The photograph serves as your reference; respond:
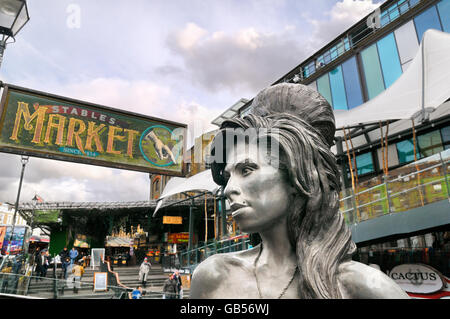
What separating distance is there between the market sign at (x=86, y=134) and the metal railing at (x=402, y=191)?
195 inches

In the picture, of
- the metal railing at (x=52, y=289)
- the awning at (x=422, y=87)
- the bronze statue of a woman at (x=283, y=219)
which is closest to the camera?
the bronze statue of a woman at (x=283, y=219)

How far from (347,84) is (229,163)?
19777 mm

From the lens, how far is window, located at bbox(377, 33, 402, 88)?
54.1ft

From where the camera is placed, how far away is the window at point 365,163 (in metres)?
Result: 17.5

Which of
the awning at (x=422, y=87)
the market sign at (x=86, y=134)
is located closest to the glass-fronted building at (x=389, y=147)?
the awning at (x=422, y=87)

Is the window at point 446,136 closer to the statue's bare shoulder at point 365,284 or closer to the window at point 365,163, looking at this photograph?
the window at point 365,163

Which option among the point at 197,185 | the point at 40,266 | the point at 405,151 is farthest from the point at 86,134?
the point at 405,151

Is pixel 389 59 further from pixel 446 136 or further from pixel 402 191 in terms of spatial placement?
pixel 402 191

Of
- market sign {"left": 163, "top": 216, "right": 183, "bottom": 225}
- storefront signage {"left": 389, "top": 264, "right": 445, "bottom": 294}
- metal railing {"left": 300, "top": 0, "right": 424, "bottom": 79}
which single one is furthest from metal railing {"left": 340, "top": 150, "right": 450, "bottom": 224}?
market sign {"left": 163, "top": 216, "right": 183, "bottom": 225}

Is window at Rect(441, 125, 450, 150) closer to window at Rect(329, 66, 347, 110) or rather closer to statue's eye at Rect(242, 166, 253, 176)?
window at Rect(329, 66, 347, 110)

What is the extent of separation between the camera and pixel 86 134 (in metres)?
6.45

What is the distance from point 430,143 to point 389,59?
16.9 ft

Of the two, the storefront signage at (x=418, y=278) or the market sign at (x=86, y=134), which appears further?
the storefront signage at (x=418, y=278)
